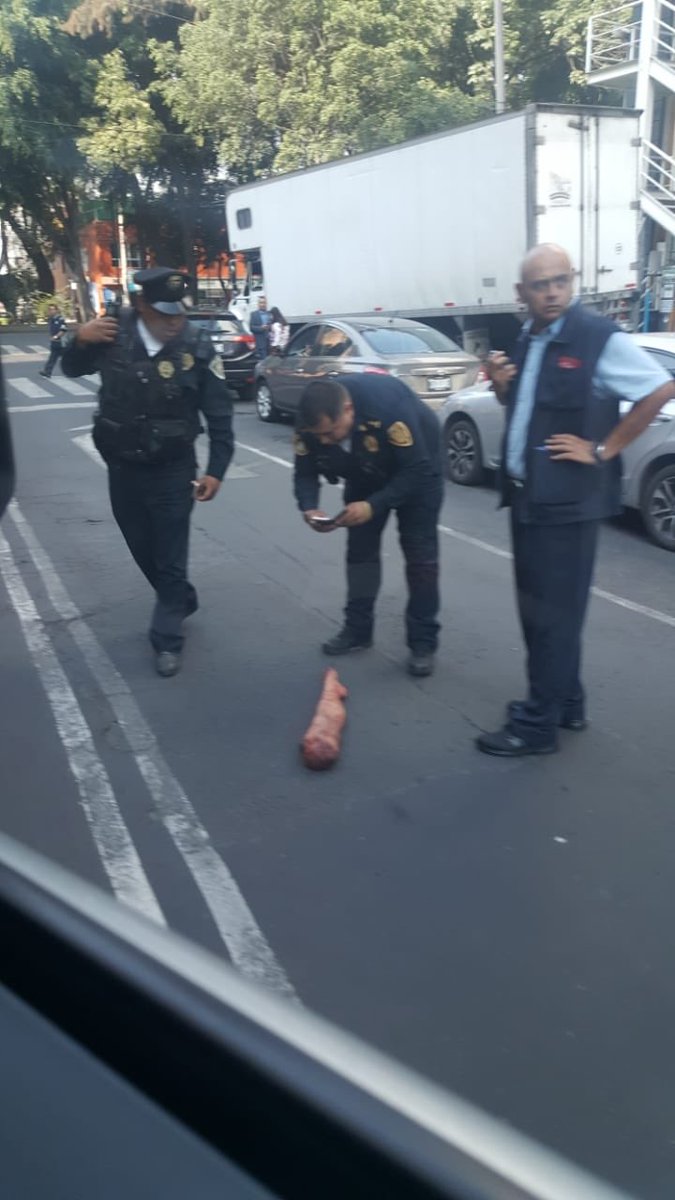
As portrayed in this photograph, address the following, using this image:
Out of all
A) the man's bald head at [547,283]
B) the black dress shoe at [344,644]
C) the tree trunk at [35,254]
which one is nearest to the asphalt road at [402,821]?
the black dress shoe at [344,644]

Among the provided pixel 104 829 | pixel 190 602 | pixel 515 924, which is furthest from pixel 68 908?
pixel 190 602

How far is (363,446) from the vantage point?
558 cm

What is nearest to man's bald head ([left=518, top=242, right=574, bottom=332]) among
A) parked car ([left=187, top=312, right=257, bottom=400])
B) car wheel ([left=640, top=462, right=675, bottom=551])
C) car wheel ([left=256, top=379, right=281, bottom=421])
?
car wheel ([left=640, top=462, right=675, bottom=551])

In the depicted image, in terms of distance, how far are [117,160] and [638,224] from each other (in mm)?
20722

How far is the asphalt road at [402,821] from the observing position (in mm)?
3072

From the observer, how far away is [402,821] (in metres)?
4.35

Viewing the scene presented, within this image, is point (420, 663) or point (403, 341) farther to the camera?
point (403, 341)

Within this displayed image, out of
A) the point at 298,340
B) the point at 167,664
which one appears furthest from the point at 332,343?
the point at 167,664

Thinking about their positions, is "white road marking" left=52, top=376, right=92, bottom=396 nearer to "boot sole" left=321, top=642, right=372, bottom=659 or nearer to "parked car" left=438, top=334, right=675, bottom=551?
"parked car" left=438, top=334, right=675, bottom=551

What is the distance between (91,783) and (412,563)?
200 centimetres

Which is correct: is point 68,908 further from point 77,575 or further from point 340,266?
point 340,266

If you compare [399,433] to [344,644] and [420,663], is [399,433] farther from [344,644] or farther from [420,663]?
[344,644]

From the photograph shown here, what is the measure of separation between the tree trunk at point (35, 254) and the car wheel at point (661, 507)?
3674cm

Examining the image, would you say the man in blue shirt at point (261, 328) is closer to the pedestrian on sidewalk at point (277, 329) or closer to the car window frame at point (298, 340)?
the pedestrian on sidewalk at point (277, 329)
